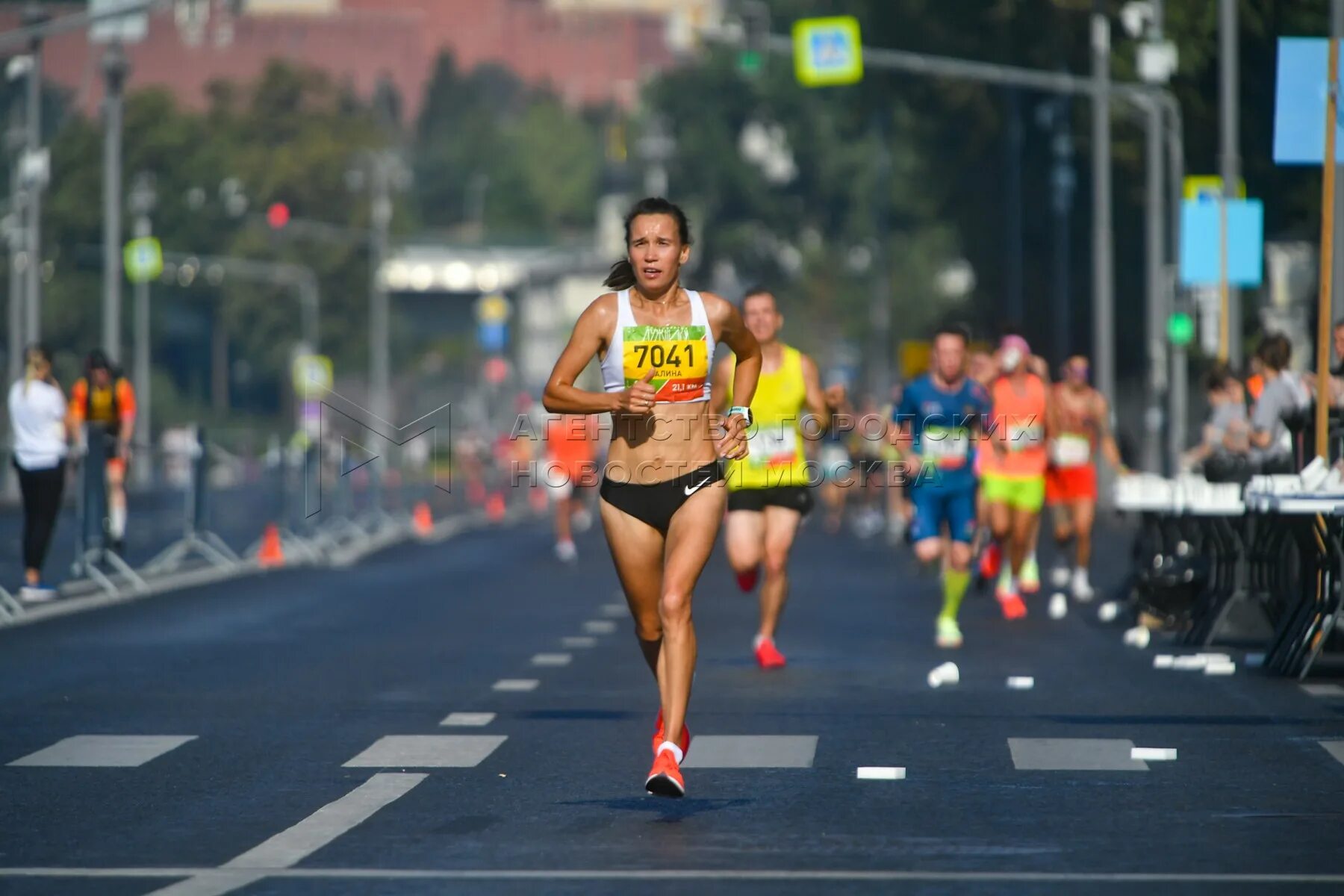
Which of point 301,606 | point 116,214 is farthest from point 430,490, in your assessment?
point 301,606

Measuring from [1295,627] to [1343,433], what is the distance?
128cm

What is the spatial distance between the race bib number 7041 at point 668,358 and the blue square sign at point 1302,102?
8.07 m

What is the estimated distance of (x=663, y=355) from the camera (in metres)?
9.84

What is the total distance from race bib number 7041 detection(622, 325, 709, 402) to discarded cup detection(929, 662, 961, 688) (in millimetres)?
4988

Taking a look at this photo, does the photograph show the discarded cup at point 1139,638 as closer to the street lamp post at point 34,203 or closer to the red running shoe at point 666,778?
the red running shoe at point 666,778

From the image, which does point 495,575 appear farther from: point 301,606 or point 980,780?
point 980,780

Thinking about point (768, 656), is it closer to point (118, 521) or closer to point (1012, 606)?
point (1012, 606)

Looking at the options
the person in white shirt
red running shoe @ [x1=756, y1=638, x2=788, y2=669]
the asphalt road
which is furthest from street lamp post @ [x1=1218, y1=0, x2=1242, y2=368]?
red running shoe @ [x1=756, y1=638, x2=788, y2=669]

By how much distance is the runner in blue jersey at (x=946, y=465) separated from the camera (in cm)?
1741

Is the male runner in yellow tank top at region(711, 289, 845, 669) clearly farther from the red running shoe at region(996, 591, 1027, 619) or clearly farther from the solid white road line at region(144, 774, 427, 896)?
the solid white road line at region(144, 774, 427, 896)

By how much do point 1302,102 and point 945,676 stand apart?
472 centimetres

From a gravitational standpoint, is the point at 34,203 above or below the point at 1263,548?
above

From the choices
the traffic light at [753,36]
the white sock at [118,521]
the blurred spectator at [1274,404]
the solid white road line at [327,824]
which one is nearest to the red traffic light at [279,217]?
the traffic light at [753,36]

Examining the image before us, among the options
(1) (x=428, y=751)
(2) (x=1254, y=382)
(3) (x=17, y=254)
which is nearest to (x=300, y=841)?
(1) (x=428, y=751)
